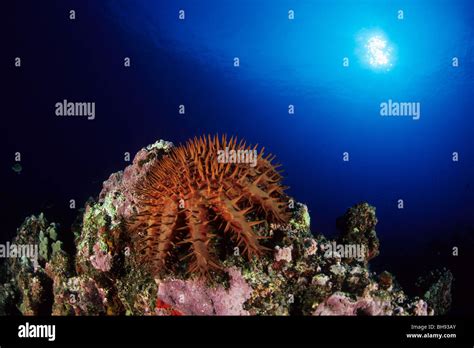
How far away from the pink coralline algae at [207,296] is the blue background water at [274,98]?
A: 72.3 feet

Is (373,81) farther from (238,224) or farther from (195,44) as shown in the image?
(238,224)

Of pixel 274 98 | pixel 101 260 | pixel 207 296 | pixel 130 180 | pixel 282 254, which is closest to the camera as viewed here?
pixel 207 296

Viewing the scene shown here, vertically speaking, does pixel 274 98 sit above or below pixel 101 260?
above

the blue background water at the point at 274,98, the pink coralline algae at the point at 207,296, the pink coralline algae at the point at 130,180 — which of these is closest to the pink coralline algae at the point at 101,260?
the pink coralline algae at the point at 130,180

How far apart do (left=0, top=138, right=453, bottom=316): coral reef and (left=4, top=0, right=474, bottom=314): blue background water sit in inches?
810

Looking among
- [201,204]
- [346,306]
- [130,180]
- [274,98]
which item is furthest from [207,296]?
[274,98]

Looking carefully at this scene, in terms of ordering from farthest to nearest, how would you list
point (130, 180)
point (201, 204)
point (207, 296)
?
1. point (130, 180)
2. point (207, 296)
3. point (201, 204)

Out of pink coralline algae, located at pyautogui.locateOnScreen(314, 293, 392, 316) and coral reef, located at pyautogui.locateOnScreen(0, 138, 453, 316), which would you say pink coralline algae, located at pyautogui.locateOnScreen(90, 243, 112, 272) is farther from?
pink coralline algae, located at pyautogui.locateOnScreen(314, 293, 392, 316)

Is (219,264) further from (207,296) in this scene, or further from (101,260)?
(101,260)

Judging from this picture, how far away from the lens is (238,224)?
4414 mm

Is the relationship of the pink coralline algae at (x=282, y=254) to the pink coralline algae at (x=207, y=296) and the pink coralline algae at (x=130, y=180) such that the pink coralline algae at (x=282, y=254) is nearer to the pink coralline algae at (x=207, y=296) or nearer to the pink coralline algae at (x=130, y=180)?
the pink coralline algae at (x=207, y=296)

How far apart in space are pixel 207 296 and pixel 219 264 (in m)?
0.46

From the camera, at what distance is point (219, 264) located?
467 centimetres

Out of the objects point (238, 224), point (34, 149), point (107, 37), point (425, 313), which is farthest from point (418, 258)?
point (107, 37)
